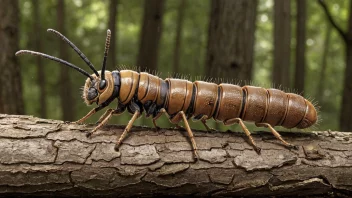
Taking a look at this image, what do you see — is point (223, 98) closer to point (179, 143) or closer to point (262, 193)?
point (179, 143)

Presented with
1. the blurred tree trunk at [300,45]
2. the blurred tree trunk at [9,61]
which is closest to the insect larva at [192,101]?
the blurred tree trunk at [9,61]

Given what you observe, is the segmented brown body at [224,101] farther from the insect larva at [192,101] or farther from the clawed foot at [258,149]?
the clawed foot at [258,149]

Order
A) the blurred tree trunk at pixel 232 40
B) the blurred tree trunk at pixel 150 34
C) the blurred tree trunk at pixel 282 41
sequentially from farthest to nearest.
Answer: the blurred tree trunk at pixel 150 34, the blurred tree trunk at pixel 282 41, the blurred tree trunk at pixel 232 40

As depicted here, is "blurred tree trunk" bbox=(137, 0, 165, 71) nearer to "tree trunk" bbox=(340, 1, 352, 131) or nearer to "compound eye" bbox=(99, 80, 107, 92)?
"tree trunk" bbox=(340, 1, 352, 131)

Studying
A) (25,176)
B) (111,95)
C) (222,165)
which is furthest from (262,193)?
(25,176)

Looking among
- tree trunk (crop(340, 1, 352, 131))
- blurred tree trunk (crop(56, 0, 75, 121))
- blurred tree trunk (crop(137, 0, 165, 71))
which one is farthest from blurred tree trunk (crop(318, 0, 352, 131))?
blurred tree trunk (crop(56, 0, 75, 121))

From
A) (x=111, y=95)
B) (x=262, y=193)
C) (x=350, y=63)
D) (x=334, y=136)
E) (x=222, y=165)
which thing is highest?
(x=350, y=63)

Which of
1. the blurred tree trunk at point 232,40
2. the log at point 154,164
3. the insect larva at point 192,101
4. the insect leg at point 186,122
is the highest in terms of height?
the blurred tree trunk at point 232,40
